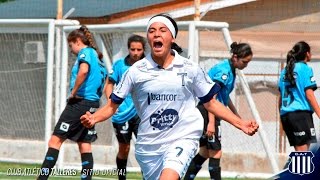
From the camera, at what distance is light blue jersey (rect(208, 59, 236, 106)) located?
10609 mm

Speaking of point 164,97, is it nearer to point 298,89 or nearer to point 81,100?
point 81,100

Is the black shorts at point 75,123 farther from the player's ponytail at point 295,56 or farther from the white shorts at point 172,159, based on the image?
the white shorts at point 172,159

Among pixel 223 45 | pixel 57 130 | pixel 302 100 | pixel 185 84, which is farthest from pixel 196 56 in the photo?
pixel 185 84

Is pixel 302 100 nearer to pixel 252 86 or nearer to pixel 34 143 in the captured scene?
pixel 252 86

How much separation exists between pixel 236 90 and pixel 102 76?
371 cm

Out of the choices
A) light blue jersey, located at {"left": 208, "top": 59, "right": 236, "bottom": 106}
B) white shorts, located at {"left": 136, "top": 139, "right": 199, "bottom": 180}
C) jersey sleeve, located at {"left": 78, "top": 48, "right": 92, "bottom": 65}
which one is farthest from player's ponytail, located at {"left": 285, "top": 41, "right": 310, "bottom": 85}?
white shorts, located at {"left": 136, "top": 139, "right": 199, "bottom": 180}

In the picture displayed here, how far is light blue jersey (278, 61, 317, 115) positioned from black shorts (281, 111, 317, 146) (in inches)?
3.0

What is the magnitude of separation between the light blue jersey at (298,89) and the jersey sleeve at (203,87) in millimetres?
4314

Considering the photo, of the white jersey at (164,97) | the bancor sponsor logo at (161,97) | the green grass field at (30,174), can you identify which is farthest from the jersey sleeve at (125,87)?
the green grass field at (30,174)

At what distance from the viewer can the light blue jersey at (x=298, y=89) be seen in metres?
11.1

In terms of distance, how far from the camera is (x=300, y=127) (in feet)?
36.7

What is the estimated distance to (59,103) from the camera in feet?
47.6

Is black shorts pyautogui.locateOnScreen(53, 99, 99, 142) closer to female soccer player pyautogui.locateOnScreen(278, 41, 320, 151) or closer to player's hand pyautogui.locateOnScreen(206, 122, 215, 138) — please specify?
player's hand pyautogui.locateOnScreen(206, 122, 215, 138)

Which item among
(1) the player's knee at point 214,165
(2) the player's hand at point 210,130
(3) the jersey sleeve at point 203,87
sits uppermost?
(3) the jersey sleeve at point 203,87
